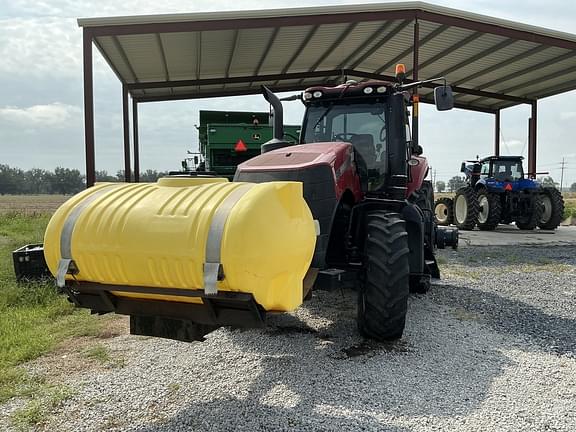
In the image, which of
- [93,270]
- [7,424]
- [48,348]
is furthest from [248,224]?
[48,348]

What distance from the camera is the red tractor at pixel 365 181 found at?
4.25m

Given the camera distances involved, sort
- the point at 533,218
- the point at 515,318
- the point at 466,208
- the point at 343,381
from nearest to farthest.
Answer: the point at 343,381
the point at 515,318
the point at 533,218
the point at 466,208

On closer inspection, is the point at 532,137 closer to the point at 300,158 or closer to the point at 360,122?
the point at 360,122

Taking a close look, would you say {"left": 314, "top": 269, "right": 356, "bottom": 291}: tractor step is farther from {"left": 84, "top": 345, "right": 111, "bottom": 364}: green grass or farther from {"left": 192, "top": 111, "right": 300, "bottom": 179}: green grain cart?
{"left": 192, "top": 111, "right": 300, "bottom": 179}: green grain cart

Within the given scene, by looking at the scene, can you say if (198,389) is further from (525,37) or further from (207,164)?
(525,37)

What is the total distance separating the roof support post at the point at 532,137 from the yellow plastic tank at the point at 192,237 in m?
18.2

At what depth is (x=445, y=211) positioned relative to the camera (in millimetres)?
17516

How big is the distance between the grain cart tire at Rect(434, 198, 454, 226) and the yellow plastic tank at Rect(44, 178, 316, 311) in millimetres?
14803

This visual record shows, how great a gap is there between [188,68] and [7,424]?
12880 millimetres

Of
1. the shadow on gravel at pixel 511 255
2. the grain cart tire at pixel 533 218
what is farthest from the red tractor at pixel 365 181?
the grain cart tire at pixel 533 218

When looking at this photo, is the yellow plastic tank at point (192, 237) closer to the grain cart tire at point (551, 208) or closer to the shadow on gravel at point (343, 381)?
the shadow on gravel at point (343, 381)

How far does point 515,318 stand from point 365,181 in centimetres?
234

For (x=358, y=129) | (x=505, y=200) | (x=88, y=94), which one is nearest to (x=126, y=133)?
(x=88, y=94)

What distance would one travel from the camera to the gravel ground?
3.22 m
